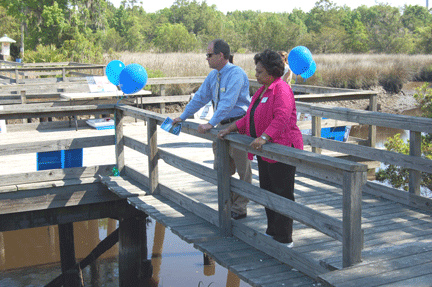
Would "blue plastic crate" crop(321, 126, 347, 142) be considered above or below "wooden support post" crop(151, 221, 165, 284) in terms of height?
above

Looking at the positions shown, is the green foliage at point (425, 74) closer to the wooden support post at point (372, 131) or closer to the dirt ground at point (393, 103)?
the dirt ground at point (393, 103)

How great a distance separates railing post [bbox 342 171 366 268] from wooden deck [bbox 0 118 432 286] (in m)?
0.18

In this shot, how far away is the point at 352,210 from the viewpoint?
3.16m

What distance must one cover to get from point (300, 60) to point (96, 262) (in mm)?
4913

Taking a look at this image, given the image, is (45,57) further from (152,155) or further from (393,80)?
(152,155)

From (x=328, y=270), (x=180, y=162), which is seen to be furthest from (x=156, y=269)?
(x=328, y=270)

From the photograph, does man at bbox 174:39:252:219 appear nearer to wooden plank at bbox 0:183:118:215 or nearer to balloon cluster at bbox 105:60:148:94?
wooden plank at bbox 0:183:118:215

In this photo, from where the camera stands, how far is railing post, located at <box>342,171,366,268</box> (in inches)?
123

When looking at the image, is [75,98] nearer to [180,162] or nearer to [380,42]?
[180,162]

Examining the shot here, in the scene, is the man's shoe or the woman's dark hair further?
the man's shoe

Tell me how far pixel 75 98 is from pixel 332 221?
30.2 ft

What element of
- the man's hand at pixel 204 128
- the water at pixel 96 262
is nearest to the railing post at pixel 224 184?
the man's hand at pixel 204 128

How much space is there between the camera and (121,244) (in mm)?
6902

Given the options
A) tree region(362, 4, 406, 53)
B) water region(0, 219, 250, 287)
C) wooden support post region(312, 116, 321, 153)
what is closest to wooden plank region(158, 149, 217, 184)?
wooden support post region(312, 116, 321, 153)
